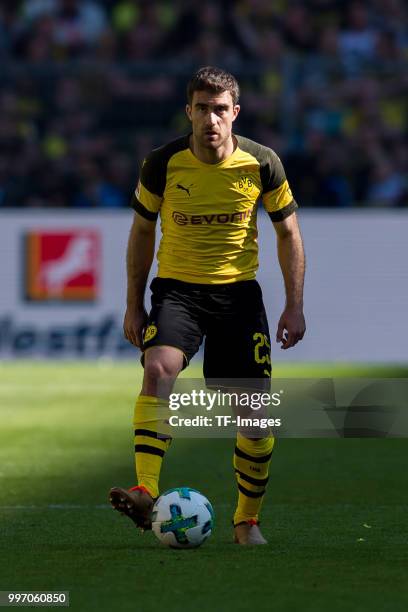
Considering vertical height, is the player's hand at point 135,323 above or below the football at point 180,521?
above

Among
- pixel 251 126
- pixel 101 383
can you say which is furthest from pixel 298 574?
pixel 251 126

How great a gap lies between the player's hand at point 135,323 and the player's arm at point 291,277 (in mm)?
624

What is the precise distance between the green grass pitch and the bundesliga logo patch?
131 inches

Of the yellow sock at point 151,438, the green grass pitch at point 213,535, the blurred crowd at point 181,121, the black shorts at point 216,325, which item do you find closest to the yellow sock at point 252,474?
the green grass pitch at point 213,535

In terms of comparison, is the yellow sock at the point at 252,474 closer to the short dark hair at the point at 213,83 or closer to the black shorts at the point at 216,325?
the black shorts at the point at 216,325

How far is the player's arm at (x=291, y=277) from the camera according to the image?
→ 21.8ft

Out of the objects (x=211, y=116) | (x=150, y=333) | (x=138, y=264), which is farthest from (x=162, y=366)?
(x=211, y=116)

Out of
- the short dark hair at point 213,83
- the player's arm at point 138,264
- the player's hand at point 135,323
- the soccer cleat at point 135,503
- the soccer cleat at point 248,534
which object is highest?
the short dark hair at point 213,83

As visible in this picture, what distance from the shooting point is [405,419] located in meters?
11.0

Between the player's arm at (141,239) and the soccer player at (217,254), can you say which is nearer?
the soccer player at (217,254)

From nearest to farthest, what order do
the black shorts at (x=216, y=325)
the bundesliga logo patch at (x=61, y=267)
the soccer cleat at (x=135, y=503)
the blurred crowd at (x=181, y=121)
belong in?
1. the soccer cleat at (x=135, y=503)
2. the black shorts at (x=216, y=325)
3. the bundesliga logo patch at (x=61, y=267)
4. the blurred crowd at (x=181, y=121)

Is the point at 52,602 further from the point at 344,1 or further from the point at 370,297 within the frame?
the point at 344,1

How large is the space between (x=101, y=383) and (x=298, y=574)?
8.28 meters

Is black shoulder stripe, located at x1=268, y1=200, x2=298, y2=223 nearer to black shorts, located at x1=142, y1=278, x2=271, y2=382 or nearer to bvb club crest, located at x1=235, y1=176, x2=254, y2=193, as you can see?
bvb club crest, located at x1=235, y1=176, x2=254, y2=193
